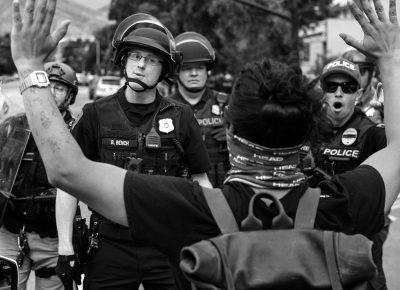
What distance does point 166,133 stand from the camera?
4102 millimetres

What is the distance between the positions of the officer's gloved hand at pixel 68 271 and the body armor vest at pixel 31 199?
0.81 metres

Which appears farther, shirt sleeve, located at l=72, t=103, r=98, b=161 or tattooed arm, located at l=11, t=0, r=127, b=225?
shirt sleeve, located at l=72, t=103, r=98, b=161

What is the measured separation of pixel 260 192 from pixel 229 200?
0.36 feet

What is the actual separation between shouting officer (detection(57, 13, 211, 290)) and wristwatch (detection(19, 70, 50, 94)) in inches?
64.3

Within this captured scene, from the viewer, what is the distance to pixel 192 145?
420cm

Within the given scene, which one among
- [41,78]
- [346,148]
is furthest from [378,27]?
[346,148]

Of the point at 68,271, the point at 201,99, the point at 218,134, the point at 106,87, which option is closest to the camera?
the point at 68,271

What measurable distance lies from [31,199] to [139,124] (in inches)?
42.9

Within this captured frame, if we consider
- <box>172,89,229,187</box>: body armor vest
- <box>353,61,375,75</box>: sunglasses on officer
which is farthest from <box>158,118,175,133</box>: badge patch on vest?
<box>353,61,375,75</box>: sunglasses on officer

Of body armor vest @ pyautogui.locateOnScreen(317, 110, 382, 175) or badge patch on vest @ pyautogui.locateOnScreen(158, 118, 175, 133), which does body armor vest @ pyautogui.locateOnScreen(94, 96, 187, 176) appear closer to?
badge patch on vest @ pyautogui.locateOnScreen(158, 118, 175, 133)

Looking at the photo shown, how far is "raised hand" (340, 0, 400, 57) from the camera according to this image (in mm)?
2631

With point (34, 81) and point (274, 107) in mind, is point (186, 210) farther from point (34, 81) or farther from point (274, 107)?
point (34, 81)

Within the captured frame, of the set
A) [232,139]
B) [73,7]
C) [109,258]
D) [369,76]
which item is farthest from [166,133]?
[369,76]

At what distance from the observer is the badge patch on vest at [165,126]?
4.10m
